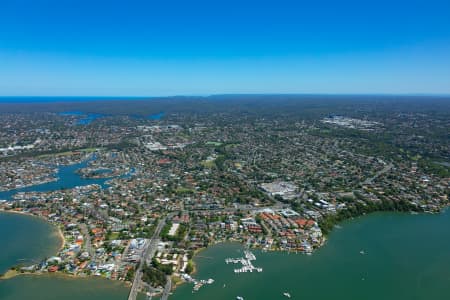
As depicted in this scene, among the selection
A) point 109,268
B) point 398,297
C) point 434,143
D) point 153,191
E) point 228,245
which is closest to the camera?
point 398,297

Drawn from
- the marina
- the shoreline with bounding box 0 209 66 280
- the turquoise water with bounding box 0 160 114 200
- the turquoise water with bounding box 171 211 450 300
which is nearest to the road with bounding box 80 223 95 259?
the shoreline with bounding box 0 209 66 280

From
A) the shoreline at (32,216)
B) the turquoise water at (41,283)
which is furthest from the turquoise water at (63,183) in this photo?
the turquoise water at (41,283)

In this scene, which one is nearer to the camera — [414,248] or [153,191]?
[414,248]

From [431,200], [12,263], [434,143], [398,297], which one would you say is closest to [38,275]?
[12,263]

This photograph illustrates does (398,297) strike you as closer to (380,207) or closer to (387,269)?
(387,269)

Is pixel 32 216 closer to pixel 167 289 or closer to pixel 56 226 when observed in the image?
pixel 56 226

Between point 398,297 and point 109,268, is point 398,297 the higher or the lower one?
the lower one
